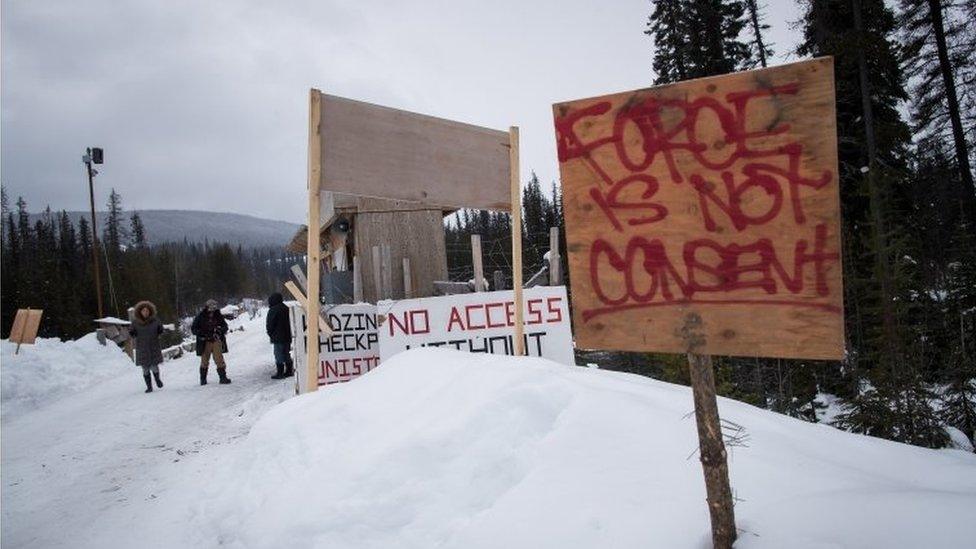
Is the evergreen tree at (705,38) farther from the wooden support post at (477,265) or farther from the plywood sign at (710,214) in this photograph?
the plywood sign at (710,214)

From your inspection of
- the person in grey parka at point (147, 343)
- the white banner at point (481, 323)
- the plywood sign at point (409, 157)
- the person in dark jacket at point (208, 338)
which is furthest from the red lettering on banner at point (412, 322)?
the person in grey parka at point (147, 343)

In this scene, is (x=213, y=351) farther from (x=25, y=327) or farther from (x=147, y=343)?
(x=25, y=327)

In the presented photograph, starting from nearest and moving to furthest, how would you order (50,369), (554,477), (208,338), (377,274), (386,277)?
1. (554,477)
2. (377,274)
3. (386,277)
4. (208,338)
5. (50,369)

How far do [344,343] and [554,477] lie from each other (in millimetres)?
4438

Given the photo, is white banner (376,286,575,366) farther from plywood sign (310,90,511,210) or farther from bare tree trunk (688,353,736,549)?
bare tree trunk (688,353,736,549)

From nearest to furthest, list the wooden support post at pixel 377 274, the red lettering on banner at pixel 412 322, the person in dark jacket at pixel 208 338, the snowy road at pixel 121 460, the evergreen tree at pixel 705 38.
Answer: the snowy road at pixel 121 460
the red lettering on banner at pixel 412 322
the wooden support post at pixel 377 274
the person in dark jacket at pixel 208 338
the evergreen tree at pixel 705 38

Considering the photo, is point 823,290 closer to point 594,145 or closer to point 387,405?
point 594,145

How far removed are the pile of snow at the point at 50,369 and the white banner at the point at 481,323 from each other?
9278 millimetres

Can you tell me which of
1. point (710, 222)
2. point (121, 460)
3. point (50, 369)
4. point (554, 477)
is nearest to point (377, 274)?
point (121, 460)

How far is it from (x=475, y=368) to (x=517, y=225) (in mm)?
2013

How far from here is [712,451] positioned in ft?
Answer: 5.31

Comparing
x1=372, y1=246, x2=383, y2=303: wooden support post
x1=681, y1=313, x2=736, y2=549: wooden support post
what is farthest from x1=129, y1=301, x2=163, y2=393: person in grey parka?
x1=681, y1=313, x2=736, y2=549: wooden support post

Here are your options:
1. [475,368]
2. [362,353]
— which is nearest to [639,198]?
[475,368]

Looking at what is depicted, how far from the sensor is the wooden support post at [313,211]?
4.05m
